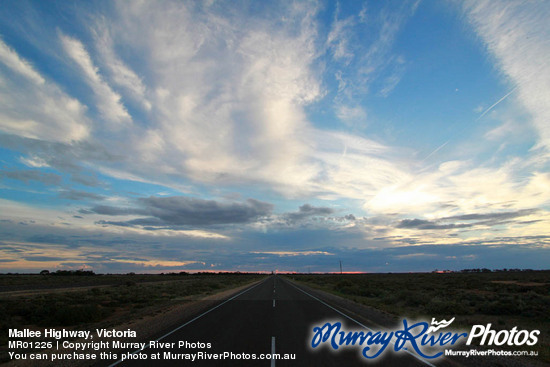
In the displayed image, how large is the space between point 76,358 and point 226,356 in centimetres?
457

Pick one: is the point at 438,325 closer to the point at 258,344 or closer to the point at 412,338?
the point at 412,338

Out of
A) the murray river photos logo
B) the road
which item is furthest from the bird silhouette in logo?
the road

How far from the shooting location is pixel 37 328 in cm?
1405

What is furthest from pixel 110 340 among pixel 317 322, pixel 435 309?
pixel 435 309

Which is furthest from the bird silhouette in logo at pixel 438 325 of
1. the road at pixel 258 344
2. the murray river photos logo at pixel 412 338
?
the road at pixel 258 344

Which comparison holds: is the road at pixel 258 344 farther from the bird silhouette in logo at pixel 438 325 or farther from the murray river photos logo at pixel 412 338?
the bird silhouette in logo at pixel 438 325

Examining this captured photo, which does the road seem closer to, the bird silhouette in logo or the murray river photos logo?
the murray river photos logo

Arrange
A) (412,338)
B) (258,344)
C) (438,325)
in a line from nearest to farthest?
1. (258,344)
2. (412,338)
3. (438,325)

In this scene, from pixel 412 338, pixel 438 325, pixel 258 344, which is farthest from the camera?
pixel 438 325

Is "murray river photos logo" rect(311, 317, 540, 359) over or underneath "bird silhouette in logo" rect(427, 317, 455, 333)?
over

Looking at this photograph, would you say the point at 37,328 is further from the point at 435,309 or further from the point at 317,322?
the point at 435,309

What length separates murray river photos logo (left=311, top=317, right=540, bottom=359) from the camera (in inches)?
358

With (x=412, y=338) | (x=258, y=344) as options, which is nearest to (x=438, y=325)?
(x=412, y=338)

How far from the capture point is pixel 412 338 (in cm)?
1080
